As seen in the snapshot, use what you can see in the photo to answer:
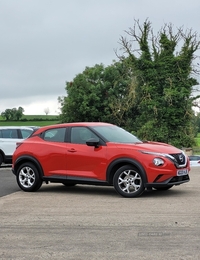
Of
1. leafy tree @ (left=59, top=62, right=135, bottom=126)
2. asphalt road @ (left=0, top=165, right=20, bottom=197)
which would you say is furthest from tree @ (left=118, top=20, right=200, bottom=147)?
asphalt road @ (left=0, top=165, right=20, bottom=197)

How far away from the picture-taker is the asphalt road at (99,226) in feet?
22.3

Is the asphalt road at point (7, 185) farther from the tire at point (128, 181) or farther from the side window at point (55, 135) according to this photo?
the tire at point (128, 181)

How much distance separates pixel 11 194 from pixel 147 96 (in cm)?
4711

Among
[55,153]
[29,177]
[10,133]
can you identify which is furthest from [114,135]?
[10,133]

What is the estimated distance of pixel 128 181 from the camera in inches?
484

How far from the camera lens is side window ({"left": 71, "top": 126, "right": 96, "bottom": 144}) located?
13023 millimetres

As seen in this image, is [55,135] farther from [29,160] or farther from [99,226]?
[99,226]

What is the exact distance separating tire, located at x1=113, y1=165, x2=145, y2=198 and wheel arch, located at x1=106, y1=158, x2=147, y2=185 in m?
0.10

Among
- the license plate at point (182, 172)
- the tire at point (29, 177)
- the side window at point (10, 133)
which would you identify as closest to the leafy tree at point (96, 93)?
the side window at point (10, 133)

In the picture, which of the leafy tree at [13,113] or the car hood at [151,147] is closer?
the car hood at [151,147]

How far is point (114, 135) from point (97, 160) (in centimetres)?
80

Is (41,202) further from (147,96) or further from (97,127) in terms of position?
(147,96)

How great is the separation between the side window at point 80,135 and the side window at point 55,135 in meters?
0.25

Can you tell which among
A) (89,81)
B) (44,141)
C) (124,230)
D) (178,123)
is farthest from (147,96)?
(124,230)
